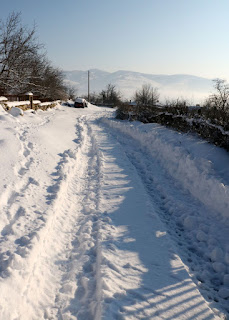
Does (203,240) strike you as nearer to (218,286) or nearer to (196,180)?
(218,286)

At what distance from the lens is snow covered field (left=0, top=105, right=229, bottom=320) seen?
9.46 feet

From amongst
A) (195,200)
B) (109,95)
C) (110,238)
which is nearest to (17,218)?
(110,238)

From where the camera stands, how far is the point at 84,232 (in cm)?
427

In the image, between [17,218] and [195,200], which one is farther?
[195,200]

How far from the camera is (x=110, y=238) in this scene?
13.6ft

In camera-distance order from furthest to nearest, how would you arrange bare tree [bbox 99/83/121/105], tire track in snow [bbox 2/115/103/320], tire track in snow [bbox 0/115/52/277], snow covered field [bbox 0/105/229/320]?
bare tree [bbox 99/83/121/105], tire track in snow [bbox 0/115/52/277], snow covered field [bbox 0/105/229/320], tire track in snow [bbox 2/115/103/320]

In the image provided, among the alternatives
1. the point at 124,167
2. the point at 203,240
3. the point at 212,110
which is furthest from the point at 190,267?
the point at 212,110

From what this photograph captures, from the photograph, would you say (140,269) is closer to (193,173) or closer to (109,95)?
(193,173)

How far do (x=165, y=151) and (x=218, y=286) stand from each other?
6.38m

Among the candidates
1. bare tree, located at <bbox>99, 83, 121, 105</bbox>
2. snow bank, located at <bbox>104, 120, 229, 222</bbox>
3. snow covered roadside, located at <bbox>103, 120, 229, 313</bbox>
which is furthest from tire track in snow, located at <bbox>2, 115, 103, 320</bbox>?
bare tree, located at <bbox>99, 83, 121, 105</bbox>

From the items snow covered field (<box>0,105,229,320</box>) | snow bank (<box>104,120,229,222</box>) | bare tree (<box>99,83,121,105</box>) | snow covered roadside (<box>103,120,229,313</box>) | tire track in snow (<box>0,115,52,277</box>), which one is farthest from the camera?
bare tree (<box>99,83,121,105</box>)

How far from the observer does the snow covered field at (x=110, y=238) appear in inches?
113

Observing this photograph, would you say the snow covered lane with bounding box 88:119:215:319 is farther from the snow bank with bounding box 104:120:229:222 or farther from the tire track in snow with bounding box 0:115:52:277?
the snow bank with bounding box 104:120:229:222

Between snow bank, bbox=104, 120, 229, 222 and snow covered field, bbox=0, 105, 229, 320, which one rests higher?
snow bank, bbox=104, 120, 229, 222
